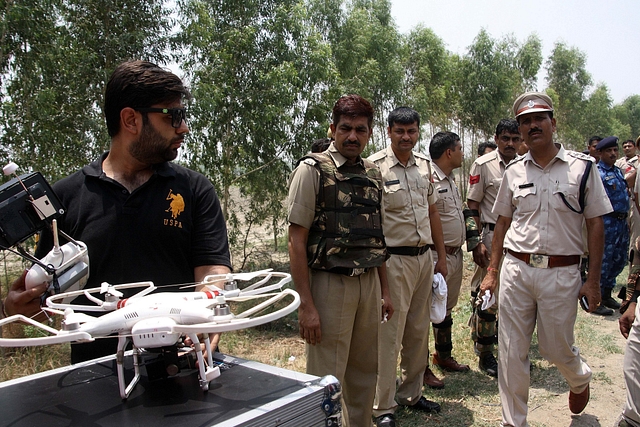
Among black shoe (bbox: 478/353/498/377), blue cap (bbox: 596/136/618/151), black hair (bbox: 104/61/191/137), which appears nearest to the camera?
black hair (bbox: 104/61/191/137)

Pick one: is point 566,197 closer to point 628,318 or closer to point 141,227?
point 628,318

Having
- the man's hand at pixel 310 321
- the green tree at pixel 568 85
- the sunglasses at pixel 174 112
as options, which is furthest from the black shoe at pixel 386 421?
the green tree at pixel 568 85

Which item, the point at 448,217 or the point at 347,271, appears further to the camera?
the point at 448,217

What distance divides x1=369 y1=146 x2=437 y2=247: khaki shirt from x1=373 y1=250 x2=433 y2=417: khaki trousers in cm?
15

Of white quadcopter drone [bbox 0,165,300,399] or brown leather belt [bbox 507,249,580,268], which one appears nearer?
white quadcopter drone [bbox 0,165,300,399]

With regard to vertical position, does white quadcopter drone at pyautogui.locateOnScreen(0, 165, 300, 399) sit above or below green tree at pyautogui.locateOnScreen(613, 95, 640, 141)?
below

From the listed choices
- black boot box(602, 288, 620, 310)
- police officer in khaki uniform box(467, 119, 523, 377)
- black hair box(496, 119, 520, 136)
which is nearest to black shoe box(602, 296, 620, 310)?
black boot box(602, 288, 620, 310)

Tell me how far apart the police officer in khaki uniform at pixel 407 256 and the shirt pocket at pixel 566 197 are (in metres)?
0.89

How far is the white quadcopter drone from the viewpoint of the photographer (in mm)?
1121

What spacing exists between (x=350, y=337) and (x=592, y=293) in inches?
58.0

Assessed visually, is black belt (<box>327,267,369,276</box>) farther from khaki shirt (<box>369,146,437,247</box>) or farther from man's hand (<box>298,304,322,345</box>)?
khaki shirt (<box>369,146,437,247</box>)

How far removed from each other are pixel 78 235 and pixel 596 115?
34545 millimetres

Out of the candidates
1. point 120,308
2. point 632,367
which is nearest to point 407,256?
point 632,367

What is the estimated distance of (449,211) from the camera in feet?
14.2
